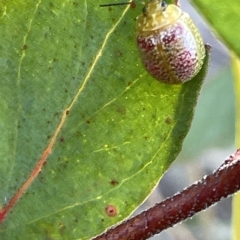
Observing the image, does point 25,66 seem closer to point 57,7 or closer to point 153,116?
point 57,7

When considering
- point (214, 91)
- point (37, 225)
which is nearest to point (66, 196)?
point (37, 225)

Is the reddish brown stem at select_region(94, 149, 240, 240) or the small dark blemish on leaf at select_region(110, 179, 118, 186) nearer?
the reddish brown stem at select_region(94, 149, 240, 240)

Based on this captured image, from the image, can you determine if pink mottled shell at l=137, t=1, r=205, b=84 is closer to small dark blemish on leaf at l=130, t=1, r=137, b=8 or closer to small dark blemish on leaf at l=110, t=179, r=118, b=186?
small dark blemish on leaf at l=130, t=1, r=137, b=8

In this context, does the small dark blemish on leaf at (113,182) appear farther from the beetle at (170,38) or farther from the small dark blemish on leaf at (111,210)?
the beetle at (170,38)

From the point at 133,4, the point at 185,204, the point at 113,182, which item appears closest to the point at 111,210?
the point at 113,182

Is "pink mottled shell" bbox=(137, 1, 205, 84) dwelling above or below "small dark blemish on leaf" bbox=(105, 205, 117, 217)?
above

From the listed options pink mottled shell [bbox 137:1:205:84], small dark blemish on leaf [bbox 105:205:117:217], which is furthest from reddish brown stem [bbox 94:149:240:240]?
pink mottled shell [bbox 137:1:205:84]

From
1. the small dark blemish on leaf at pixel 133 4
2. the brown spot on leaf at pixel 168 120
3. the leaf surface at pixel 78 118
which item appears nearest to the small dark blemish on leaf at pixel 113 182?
the leaf surface at pixel 78 118
